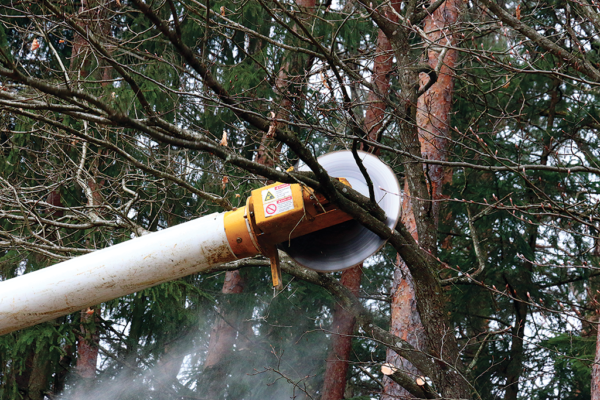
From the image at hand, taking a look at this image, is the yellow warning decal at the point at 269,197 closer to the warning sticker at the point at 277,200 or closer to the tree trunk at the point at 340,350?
the warning sticker at the point at 277,200

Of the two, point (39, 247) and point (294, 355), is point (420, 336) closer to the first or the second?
point (39, 247)

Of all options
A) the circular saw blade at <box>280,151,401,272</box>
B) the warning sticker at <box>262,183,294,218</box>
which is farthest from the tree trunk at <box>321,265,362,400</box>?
the warning sticker at <box>262,183,294,218</box>

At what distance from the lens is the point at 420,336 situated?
6047 millimetres

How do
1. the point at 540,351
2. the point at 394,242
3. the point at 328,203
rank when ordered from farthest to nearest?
1. the point at 540,351
2. the point at 394,242
3. the point at 328,203

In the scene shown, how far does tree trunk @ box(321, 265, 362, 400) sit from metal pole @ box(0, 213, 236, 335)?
676 centimetres

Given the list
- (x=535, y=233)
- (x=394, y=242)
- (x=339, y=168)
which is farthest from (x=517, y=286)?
(x=339, y=168)

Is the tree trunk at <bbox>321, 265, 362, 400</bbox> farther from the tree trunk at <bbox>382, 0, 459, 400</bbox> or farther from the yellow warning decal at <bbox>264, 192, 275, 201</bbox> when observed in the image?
the yellow warning decal at <bbox>264, 192, 275, 201</bbox>

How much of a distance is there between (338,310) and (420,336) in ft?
15.3

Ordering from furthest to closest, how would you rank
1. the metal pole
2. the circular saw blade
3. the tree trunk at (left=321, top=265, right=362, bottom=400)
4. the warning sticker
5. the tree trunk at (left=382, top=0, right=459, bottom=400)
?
1. the tree trunk at (left=321, top=265, right=362, bottom=400)
2. the tree trunk at (left=382, top=0, right=459, bottom=400)
3. the circular saw blade
4. the warning sticker
5. the metal pole

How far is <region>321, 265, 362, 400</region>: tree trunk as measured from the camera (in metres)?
9.94

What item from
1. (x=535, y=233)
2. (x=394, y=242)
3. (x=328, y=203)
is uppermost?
(x=535, y=233)

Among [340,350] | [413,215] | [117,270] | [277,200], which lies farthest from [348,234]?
[340,350]

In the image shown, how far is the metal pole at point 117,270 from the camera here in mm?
3018

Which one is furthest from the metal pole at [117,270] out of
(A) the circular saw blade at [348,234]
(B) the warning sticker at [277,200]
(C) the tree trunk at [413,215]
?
(C) the tree trunk at [413,215]
